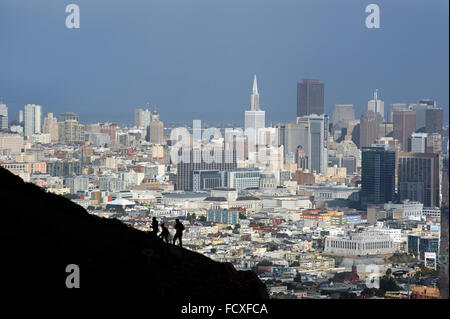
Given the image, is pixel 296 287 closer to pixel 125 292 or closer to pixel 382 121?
pixel 125 292

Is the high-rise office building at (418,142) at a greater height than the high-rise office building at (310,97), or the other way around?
the high-rise office building at (310,97)

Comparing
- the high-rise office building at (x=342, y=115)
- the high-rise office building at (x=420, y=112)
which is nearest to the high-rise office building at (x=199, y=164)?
the high-rise office building at (x=342, y=115)

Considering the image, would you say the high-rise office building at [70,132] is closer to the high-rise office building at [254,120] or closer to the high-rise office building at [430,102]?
the high-rise office building at [254,120]

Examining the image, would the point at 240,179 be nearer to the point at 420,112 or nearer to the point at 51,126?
the point at 420,112

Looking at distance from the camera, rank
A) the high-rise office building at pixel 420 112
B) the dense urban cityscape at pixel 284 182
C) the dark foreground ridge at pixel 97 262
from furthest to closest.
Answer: the high-rise office building at pixel 420 112
the dense urban cityscape at pixel 284 182
the dark foreground ridge at pixel 97 262

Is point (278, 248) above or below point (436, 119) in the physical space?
below

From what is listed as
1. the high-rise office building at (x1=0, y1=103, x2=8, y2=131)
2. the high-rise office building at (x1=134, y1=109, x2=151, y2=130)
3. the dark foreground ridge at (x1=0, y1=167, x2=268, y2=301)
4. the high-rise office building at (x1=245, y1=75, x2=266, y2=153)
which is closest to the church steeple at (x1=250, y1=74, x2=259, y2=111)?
the high-rise office building at (x1=245, y1=75, x2=266, y2=153)

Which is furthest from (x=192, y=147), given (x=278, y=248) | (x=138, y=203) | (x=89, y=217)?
(x=89, y=217)
